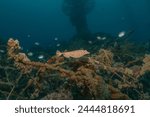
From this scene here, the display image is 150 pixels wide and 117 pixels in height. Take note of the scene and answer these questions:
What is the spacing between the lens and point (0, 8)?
9256 centimetres

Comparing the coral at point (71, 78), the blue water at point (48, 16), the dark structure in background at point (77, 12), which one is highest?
the blue water at point (48, 16)

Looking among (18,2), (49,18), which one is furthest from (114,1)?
(18,2)

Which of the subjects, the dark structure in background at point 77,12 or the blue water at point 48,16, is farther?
the blue water at point 48,16

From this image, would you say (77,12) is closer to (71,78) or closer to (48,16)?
(71,78)

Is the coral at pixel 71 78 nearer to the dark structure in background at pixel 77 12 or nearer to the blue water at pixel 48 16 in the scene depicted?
the dark structure in background at pixel 77 12

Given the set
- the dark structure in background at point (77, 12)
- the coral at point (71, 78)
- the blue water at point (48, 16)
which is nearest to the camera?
the coral at point (71, 78)

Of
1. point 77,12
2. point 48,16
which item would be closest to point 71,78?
point 77,12

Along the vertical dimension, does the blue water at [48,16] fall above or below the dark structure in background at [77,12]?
above

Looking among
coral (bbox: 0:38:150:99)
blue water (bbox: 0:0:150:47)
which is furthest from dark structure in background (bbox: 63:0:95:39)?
blue water (bbox: 0:0:150:47)

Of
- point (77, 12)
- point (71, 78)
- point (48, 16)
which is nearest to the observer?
point (71, 78)

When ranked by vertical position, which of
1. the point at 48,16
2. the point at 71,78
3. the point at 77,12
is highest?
the point at 48,16

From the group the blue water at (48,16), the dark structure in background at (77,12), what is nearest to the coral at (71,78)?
the dark structure in background at (77,12)

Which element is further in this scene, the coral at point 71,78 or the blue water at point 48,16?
the blue water at point 48,16

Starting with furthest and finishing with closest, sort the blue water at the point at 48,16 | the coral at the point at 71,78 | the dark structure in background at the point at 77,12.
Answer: the blue water at the point at 48,16 < the dark structure in background at the point at 77,12 < the coral at the point at 71,78
